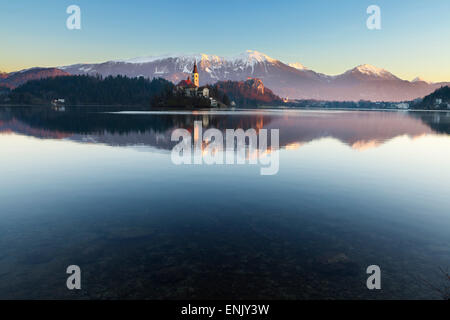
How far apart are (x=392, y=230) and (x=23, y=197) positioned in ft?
63.3

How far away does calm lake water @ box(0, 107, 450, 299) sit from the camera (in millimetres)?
8250

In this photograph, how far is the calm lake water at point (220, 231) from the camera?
825 centimetres

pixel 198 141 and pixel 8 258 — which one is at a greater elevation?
pixel 198 141

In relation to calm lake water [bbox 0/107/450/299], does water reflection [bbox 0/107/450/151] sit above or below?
above

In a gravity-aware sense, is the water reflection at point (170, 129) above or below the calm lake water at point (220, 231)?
above

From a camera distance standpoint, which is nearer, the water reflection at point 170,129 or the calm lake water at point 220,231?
the calm lake water at point 220,231

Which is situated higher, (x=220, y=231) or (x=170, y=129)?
(x=170, y=129)

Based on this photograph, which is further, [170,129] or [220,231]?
[170,129]

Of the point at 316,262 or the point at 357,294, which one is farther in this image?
the point at 316,262

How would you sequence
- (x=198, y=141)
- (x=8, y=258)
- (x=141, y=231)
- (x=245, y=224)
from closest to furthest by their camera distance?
(x=8, y=258) < (x=141, y=231) < (x=245, y=224) < (x=198, y=141)

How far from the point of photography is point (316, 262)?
373 inches

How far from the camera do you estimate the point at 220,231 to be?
466 inches
